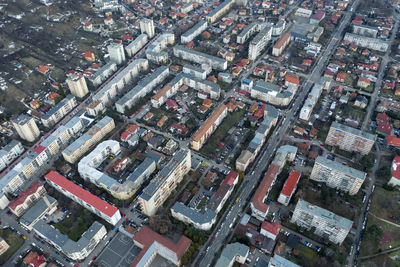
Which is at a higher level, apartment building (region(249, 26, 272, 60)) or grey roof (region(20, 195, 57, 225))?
apartment building (region(249, 26, 272, 60))

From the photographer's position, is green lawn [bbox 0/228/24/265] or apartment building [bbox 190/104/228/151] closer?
green lawn [bbox 0/228/24/265]

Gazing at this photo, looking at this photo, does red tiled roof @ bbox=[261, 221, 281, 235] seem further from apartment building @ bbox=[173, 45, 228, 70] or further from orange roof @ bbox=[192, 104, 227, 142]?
apartment building @ bbox=[173, 45, 228, 70]

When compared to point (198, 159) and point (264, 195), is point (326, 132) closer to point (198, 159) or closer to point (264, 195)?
point (264, 195)

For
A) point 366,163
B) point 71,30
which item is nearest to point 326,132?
point 366,163

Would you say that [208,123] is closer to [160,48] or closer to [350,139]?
[350,139]

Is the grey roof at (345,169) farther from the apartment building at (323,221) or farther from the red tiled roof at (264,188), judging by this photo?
the apartment building at (323,221)

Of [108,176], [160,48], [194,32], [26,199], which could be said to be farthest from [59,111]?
[194,32]

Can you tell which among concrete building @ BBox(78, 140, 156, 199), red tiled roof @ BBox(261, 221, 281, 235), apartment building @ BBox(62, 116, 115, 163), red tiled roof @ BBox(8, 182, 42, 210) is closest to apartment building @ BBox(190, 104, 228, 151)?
concrete building @ BBox(78, 140, 156, 199)
